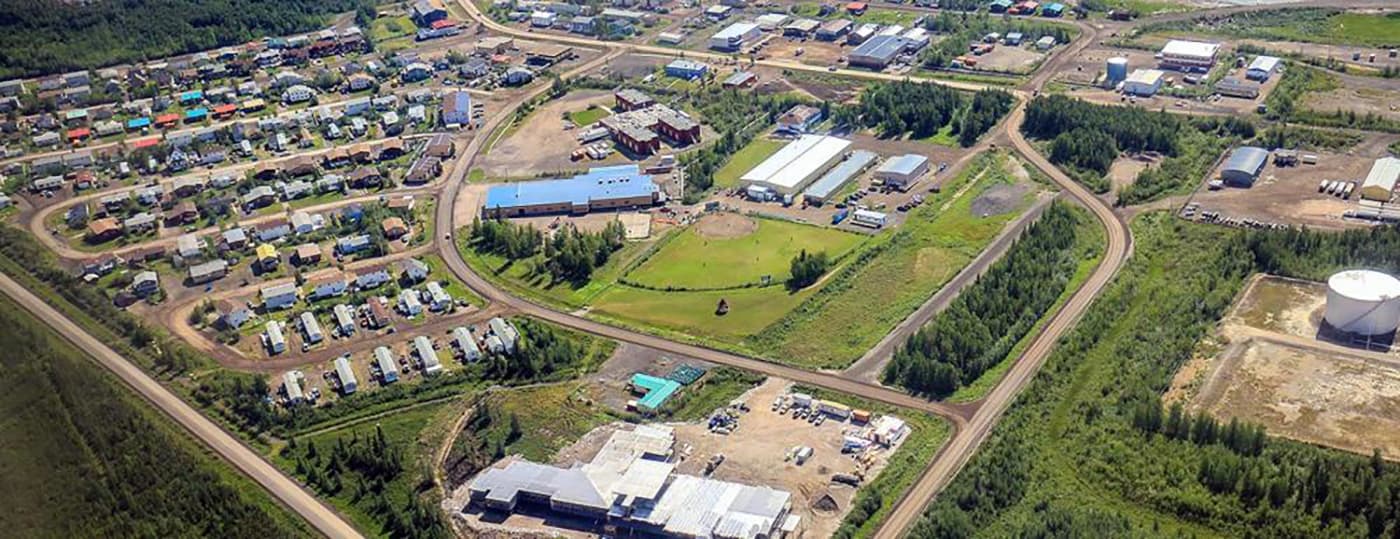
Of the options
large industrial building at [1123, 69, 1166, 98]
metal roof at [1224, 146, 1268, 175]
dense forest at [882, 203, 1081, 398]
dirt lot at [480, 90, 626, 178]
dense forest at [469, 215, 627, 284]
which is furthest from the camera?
large industrial building at [1123, 69, 1166, 98]

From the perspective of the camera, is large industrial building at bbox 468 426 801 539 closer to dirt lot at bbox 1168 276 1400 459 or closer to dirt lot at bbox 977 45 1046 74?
dirt lot at bbox 1168 276 1400 459

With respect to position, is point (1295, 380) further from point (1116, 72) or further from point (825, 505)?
point (1116, 72)

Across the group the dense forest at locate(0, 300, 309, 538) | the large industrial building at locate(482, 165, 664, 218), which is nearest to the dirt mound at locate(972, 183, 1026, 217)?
the large industrial building at locate(482, 165, 664, 218)

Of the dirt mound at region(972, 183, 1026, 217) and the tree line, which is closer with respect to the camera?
the tree line

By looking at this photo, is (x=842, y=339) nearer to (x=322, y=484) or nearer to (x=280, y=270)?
(x=322, y=484)

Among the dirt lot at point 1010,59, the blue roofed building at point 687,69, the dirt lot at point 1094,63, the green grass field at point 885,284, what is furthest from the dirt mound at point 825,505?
the blue roofed building at point 687,69

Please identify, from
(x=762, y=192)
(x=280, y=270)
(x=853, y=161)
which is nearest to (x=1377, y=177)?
(x=853, y=161)

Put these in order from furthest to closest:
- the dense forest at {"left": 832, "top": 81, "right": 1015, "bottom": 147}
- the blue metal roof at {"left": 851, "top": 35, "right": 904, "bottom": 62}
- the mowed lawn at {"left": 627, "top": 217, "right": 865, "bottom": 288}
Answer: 1. the blue metal roof at {"left": 851, "top": 35, "right": 904, "bottom": 62}
2. the dense forest at {"left": 832, "top": 81, "right": 1015, "bottom": 147}
3. the mowed lawn at {"left": 627, "top": 217, "right": 865, "bottom": 288}
